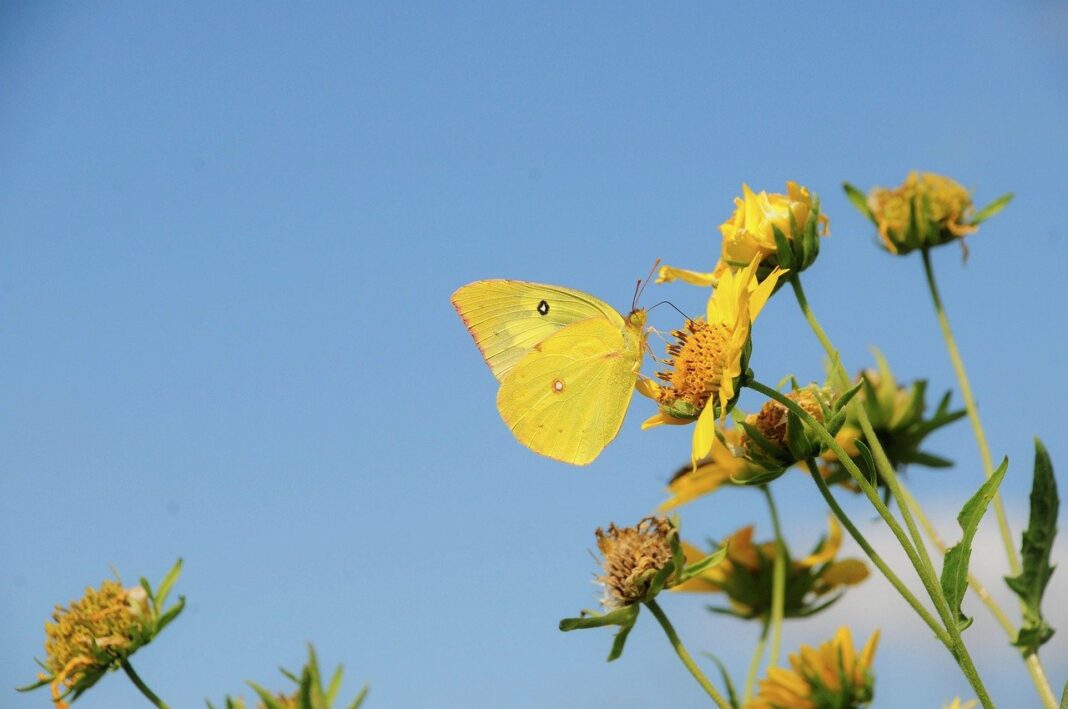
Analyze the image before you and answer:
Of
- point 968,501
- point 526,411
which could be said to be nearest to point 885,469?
point 968,501

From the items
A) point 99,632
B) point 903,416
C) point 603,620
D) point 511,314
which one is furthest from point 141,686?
point 903,416

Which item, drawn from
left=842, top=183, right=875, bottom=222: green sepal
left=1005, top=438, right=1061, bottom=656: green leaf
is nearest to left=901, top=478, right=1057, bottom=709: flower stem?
left=1005, top=438, right=1061, bottom=656: green leaf

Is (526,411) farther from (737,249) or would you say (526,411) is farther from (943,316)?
(943,316)

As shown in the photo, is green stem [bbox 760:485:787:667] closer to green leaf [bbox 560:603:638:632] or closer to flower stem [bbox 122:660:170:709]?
green leaf [bbox 560:603:638:632]

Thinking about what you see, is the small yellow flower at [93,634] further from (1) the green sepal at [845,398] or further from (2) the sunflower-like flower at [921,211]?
(2) the sunflower-like flower at [921,211]

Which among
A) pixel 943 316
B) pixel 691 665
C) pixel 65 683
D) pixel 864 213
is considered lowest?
pixel 691 665

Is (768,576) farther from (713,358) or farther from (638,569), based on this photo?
(713,358)
